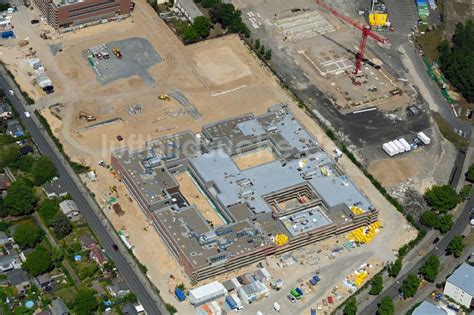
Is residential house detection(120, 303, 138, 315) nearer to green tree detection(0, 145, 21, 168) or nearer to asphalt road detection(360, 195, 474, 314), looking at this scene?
asphalt road detection(360, 195, 474, 314)

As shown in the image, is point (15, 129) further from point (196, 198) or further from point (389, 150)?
point (389, 150)

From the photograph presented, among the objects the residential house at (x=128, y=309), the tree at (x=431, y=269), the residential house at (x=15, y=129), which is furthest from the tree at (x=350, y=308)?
the residential house at (x=15, y=129)

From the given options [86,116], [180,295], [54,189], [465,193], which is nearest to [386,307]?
[180,295]

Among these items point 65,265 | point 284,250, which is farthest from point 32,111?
point 284,250

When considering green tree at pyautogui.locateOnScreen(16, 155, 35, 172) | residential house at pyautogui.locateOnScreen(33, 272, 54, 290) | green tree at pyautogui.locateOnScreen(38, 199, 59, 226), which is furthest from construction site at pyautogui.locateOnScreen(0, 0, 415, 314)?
residential house at pyautogui.locateOnScreen(33, 272, 54, 290)

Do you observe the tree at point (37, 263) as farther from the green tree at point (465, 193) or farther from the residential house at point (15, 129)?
the green tree at point (465, 193)

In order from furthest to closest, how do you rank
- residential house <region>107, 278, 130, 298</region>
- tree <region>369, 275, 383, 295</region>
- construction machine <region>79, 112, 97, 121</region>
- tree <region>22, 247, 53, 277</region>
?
construction machine <region>79, 112, 97, 121</region>, tree <region>369, 275, 383, 295</region>, tree <region>22, 247, 53, 277</region>, residential house <region>107, 278, 130, 298</region>
